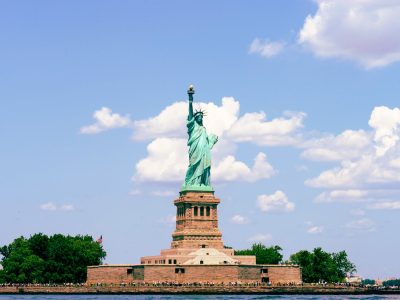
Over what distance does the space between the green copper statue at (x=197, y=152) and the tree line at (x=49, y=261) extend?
19924 mm

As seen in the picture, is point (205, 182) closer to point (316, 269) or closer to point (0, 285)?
point (316, 269)

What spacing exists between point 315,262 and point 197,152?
25.1m

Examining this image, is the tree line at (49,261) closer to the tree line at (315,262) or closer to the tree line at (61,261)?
the tree line at (61,261)

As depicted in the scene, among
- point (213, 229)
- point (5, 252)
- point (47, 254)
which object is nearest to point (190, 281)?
point (213, 229)

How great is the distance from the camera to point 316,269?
438 ft

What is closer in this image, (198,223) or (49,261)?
(198,223)

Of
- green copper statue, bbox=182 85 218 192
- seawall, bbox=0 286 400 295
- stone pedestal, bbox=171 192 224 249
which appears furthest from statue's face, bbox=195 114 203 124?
seawall, bbox=0 286 400 295

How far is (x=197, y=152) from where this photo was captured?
414 feet

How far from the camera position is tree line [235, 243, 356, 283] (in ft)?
438

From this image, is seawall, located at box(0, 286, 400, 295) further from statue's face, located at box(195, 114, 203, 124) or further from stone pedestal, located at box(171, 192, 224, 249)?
statue's face, located at box(195, 114, 203, 124)

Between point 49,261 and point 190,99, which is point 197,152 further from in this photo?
point 49,261

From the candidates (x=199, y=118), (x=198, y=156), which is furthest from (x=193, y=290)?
(x=199, y=118)

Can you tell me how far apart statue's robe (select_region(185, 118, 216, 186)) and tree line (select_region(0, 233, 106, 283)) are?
20.3 m

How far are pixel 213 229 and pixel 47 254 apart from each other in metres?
27.5
